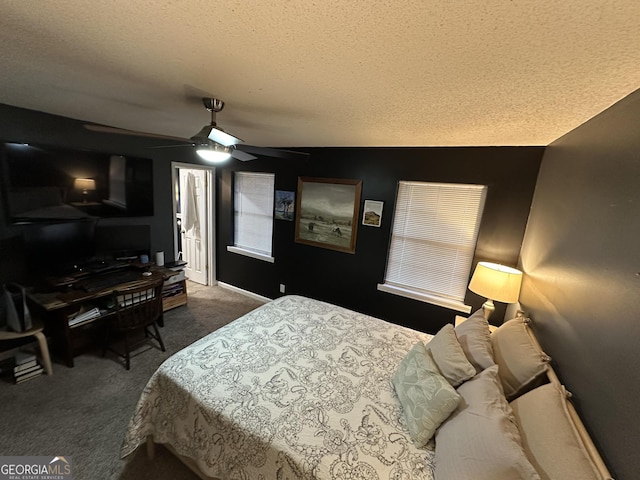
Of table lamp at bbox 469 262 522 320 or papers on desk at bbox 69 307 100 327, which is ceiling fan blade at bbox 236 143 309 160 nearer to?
table lamp at bbox 469 262 522 320

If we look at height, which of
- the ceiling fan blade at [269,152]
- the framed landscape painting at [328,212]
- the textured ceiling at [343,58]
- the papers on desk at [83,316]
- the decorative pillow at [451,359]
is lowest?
the papers on desk at [83,316]

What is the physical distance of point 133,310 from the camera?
7.87 feet

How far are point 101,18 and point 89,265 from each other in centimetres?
276

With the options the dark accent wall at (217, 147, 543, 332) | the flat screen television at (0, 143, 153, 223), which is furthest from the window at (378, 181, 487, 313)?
the flat screen television at (0, 143, 153, 223)

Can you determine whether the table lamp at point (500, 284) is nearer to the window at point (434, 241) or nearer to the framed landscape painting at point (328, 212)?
the window at point (434, 241)

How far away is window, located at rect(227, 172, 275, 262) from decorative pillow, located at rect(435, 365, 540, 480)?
10.2ft

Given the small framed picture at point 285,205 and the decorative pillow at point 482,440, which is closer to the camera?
the decorative pillow at point 482,440

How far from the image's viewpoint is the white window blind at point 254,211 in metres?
3.88

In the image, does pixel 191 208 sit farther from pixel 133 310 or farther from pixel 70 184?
pixel 133 310

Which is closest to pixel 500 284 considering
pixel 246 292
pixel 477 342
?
pixel 477 342

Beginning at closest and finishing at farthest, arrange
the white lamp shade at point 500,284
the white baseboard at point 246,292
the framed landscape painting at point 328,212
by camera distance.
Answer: the white lamp shade at point 500,284 < the framed landscape painting at point 328,212 < the white baseboard at point 246,292

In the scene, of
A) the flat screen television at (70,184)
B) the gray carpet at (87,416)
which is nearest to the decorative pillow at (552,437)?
the gray carpet at (87,416)

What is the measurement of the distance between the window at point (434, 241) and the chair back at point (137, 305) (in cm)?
246

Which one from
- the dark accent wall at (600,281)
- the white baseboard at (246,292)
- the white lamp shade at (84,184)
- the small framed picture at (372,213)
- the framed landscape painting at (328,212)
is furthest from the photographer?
the white baseboard at (246,292)
